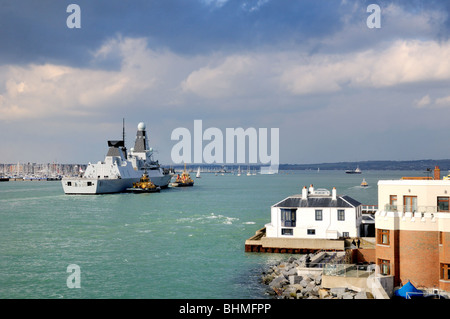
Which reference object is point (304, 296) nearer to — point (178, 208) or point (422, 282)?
point (422, 282)

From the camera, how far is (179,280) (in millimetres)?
30312

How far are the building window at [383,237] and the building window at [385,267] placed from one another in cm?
86

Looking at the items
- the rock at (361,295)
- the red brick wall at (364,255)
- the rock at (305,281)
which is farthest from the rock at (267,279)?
the rock at (361,295)

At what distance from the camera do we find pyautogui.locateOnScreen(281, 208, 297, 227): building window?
37.8m

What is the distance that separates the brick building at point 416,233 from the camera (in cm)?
2259

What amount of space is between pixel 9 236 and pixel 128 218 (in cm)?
1756

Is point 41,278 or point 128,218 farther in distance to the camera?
point 128,218

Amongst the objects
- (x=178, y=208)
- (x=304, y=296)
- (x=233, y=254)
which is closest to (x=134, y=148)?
(x=178, y=208)

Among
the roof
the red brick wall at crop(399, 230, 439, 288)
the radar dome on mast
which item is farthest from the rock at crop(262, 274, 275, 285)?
the radar dome on mast

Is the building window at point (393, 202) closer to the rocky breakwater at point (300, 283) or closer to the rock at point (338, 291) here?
the rocky breakwater at point (300, 283)

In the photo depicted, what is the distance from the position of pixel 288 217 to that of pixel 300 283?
464 inches

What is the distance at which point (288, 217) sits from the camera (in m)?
38.0

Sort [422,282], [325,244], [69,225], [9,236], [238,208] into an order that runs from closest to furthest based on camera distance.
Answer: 1. [422,282]
2. [325,244]
3. [9,236]
4. [69,225]
5. [238,208]

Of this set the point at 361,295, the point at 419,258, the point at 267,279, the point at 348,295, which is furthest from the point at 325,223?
the point at 361,295
